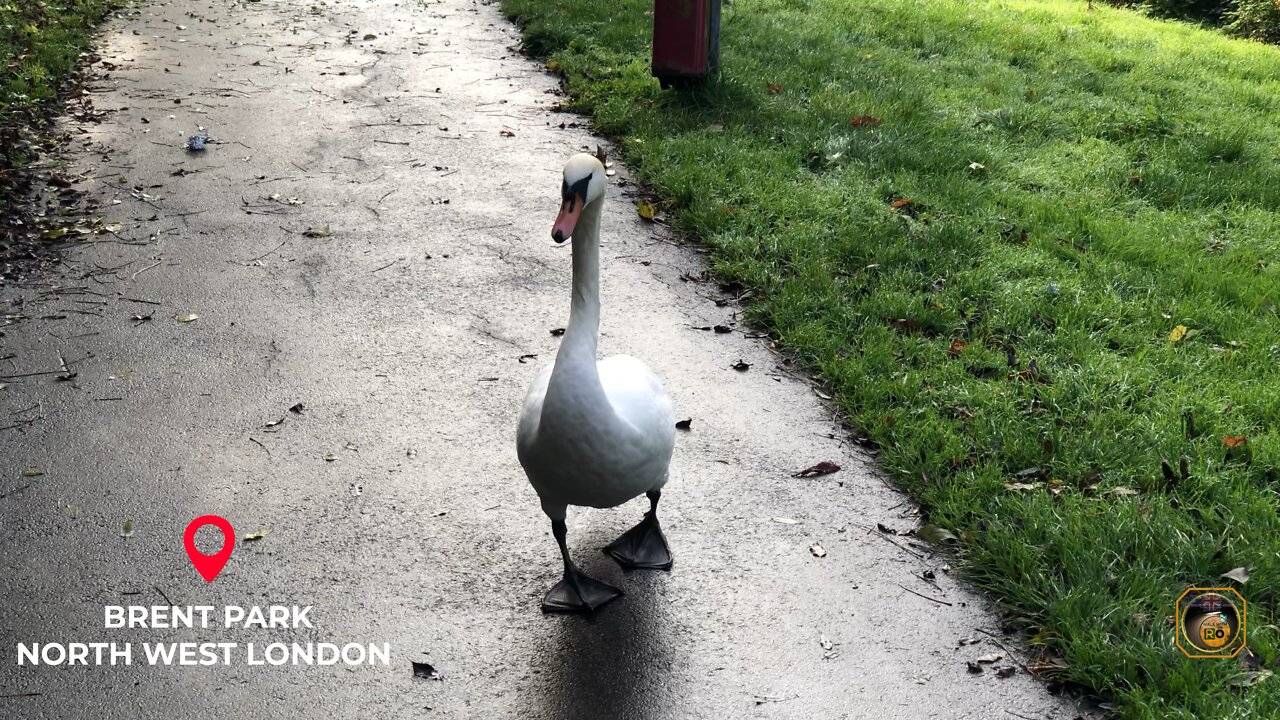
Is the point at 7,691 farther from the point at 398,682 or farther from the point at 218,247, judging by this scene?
the point at 218,247

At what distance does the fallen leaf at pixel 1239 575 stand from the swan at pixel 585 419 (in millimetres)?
2008

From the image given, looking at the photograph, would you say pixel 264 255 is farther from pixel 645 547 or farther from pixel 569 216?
pixel 569 216

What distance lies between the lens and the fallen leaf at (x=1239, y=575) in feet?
11.6

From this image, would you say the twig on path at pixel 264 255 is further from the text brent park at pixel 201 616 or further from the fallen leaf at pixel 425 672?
the fallen leaf at pixel 425 672

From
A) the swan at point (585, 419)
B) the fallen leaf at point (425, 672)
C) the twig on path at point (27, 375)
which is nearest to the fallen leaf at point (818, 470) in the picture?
the swan at point (585, 419)

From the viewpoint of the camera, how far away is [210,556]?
388 centimetres

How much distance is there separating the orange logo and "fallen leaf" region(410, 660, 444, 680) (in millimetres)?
2422

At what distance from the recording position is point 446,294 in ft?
19.5

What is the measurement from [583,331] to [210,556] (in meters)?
1.79

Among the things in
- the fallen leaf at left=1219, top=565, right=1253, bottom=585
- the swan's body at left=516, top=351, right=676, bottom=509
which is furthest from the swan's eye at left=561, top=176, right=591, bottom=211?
the fallen leaf at left=1219, top=565, right=1253, bottom=585

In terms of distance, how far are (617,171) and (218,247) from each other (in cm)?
289

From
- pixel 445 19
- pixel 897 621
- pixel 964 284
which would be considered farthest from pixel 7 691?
pixel 445 19

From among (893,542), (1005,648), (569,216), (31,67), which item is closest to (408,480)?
(569,216)

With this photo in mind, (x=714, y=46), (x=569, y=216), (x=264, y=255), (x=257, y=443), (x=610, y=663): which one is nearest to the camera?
(x=569, y=216)
